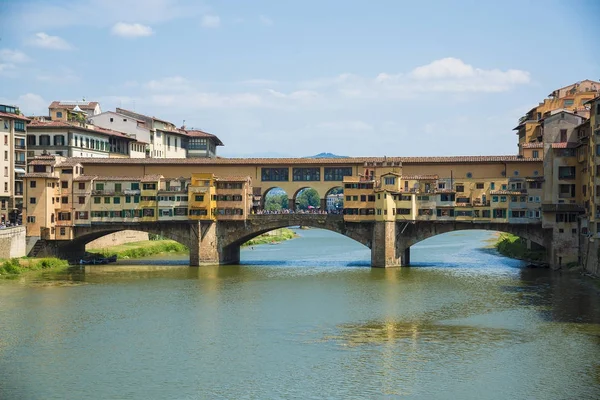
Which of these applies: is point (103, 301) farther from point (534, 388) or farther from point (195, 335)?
point (534, 388)

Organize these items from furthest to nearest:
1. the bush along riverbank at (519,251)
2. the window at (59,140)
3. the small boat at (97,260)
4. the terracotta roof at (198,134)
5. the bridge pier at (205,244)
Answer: the terracotta roof at (198,134), the window at (59,140), the bush along riverbank at (519,251), the small boat at (97,260), the bridge pier at (205,244)

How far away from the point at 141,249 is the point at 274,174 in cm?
1480

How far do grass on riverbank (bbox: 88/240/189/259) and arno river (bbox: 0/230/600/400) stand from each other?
1265 cm

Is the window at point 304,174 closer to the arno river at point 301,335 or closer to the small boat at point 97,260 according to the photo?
the arno river at point 301,335

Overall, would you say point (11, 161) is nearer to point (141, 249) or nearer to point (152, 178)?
point (141, 249)

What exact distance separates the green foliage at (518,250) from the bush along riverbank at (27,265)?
3667 centimetres

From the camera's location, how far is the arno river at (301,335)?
3195 centimetres

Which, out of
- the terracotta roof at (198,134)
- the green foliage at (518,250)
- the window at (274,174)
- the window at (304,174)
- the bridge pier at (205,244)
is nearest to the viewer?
the bridge pier at (205,244)

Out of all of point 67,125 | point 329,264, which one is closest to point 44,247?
point 67,125

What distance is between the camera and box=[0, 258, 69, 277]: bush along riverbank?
198ft

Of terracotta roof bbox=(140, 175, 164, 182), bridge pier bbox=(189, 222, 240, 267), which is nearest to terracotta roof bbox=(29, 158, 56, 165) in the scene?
terracotta roof bbox=(140, 175, 164, 182)

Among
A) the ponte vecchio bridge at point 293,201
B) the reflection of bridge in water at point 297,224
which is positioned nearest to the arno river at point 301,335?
the reflection of bridge in water at point 297,224

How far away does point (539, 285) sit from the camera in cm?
5522

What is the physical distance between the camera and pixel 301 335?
40.0m
